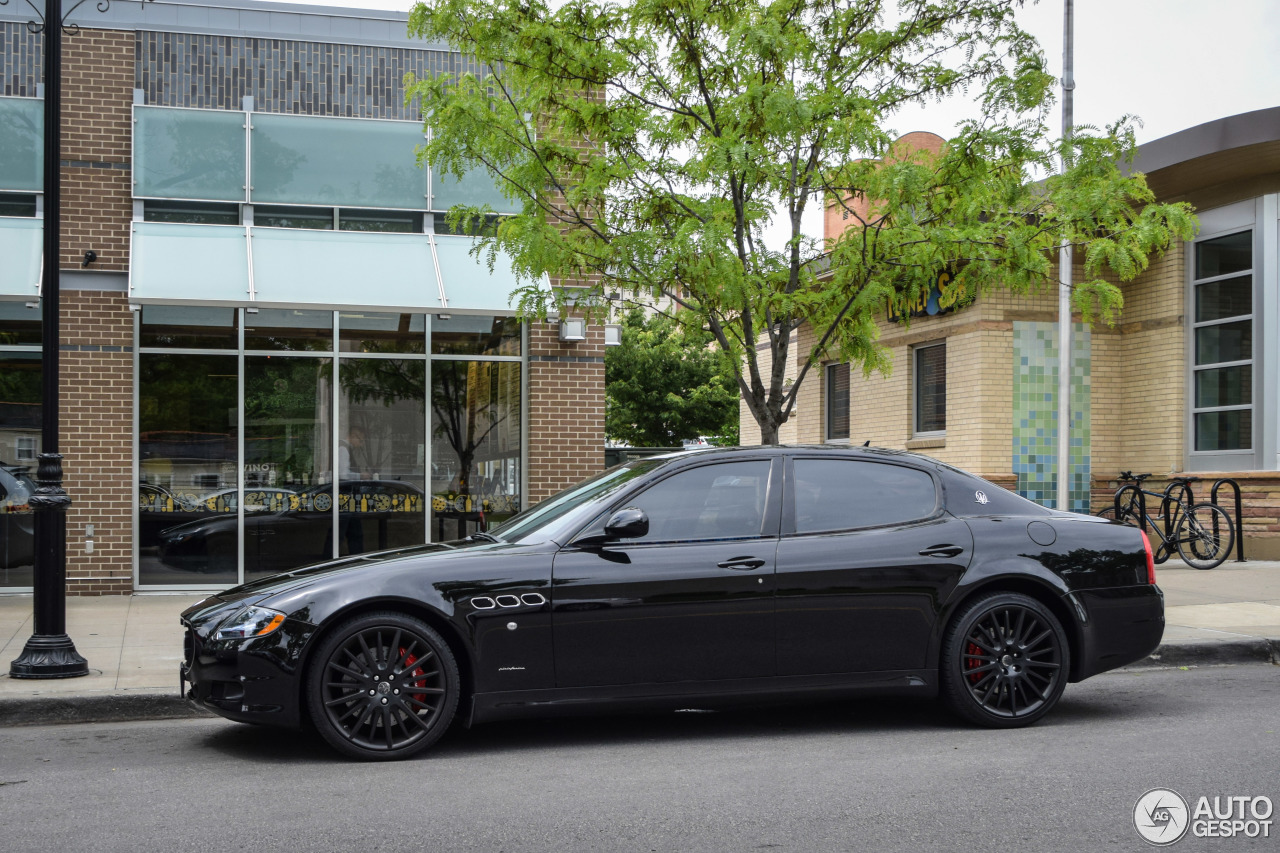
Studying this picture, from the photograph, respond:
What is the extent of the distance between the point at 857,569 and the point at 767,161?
3.81 m

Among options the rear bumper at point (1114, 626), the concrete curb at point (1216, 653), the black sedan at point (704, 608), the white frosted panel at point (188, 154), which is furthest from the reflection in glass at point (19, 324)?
the concrete curb at point (1216, 653)

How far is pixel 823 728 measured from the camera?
21.5ft

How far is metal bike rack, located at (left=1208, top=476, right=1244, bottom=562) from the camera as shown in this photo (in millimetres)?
13789

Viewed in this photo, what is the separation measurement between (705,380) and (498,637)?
1515 inches

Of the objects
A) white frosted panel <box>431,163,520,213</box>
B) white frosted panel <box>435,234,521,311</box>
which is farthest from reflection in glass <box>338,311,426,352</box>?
white frosted panel <box>431,163,520,213</box>

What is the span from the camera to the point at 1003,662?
648 centimetres

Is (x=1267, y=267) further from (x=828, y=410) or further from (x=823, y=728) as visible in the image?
(x=823, y=728)

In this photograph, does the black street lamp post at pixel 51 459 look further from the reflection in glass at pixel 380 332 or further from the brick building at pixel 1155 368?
the brick building at pixel 1155 368

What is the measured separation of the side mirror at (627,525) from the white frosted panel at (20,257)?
26.7 ft

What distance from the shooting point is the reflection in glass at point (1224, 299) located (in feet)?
47.6

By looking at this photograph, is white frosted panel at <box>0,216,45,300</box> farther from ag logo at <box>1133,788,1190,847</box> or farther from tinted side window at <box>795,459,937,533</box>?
ag logo at <box>1133,788,1190,847</box>

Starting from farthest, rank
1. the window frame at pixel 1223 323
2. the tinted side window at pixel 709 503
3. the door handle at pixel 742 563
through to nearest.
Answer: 1. the window frame at pixel 1223 323
2. the tinted side window at pixel 709 503
3. the door handle at pixel 742 563

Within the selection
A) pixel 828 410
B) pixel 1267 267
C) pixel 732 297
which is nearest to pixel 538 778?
pixel 732 297

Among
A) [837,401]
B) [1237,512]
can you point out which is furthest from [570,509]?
[837,401]
